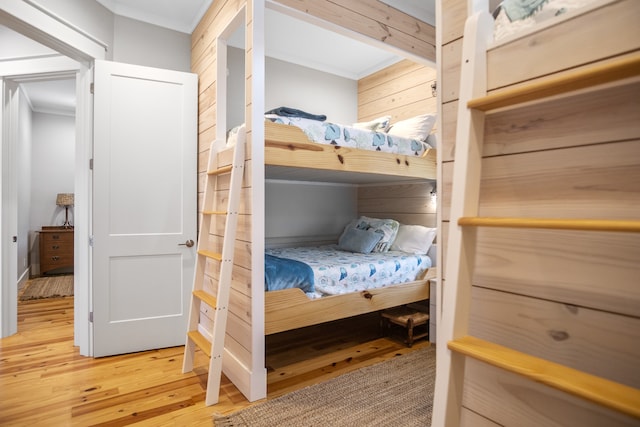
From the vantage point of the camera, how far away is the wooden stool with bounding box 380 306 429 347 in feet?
8.97

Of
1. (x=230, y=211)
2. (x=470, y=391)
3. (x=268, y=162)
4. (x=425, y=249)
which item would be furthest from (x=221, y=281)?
(x=425, y=249)

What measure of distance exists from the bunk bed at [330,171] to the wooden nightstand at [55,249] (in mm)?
4186

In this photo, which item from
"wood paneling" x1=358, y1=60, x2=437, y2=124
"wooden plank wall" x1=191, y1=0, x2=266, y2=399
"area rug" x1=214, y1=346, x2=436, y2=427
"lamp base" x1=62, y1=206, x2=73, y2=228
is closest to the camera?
"area rug" x1=214, y1=346, x2=436, y2=427

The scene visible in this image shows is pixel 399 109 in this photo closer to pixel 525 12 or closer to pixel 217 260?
pixel 217 260

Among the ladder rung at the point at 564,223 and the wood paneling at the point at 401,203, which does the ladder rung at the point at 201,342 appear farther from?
the wood paneling at the point at 401,203

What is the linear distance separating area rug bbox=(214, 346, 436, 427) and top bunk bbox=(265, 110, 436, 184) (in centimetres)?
134

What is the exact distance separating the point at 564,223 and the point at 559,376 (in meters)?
0.31

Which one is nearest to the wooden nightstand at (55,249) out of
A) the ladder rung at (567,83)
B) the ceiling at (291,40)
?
the ceiling at (291,40)

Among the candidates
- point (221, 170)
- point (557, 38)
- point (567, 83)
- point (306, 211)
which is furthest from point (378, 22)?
point (567, 83)

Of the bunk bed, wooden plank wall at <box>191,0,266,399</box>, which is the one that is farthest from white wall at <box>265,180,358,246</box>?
the bunk bed

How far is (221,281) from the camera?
1.90 m

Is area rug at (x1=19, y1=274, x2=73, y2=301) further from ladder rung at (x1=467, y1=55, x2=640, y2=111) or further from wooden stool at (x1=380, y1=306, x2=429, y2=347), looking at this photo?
ladder rung at (x1=467, y1=55, x2=640, y2=111)

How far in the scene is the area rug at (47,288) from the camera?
3.96 metres

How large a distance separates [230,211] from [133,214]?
1.05 m
